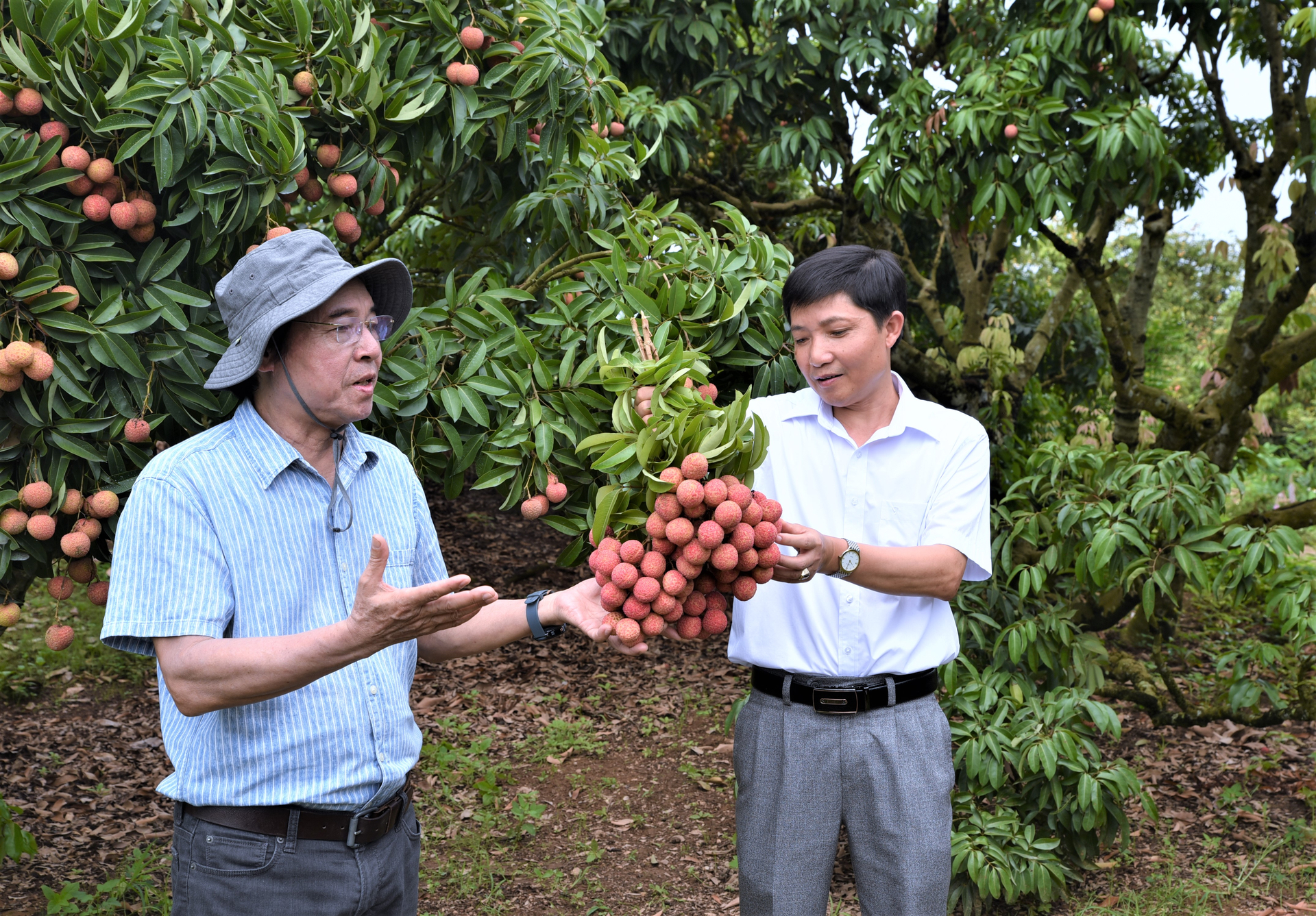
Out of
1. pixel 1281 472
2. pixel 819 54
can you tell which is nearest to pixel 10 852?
pixel 819 54

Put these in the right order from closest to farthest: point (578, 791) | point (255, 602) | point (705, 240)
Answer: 1. point (255, 602)
2. point (705, 240)
3. point (578, 791)

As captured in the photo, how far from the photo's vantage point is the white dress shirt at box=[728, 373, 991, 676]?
2.22 metres

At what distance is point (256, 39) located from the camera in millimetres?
2348

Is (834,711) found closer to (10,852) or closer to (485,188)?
(485,188)

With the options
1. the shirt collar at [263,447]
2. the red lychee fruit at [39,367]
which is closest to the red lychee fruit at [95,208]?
the red lychee fruit at [39,367]

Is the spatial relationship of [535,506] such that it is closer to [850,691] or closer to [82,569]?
[850,691]

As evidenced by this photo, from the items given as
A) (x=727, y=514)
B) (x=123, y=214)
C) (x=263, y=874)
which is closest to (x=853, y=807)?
(x=727, y=514)

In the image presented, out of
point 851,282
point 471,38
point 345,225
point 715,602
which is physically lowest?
point 715,602

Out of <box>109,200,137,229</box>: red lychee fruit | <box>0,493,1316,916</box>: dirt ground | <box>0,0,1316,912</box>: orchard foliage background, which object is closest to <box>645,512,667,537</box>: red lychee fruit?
<box>0,0,1316,912</box>: orchard foliage background

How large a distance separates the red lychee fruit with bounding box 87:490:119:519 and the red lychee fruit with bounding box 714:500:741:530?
135cm

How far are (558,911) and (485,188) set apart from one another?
8.80ft

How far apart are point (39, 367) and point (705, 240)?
1.64 meters

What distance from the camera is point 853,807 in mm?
2215

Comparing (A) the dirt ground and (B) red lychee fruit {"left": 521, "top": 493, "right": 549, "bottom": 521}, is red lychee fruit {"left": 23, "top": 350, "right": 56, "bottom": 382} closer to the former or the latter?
(B) red lychee fruit {"left": 521, "top": 493, "right": 549, "bottom": 521}
